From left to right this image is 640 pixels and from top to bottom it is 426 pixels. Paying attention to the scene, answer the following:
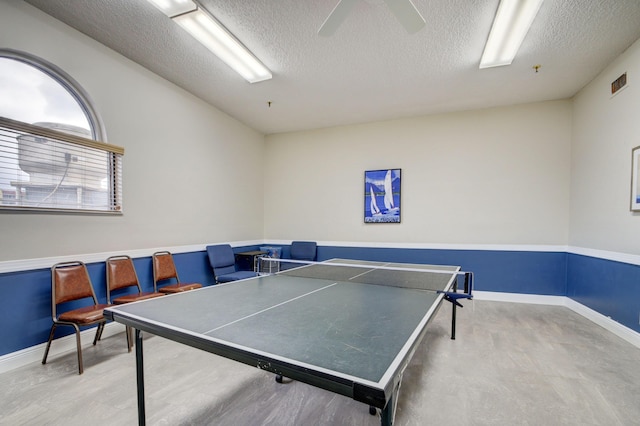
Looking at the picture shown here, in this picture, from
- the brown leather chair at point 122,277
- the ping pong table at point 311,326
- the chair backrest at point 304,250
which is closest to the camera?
the ping pong table at point 311,326

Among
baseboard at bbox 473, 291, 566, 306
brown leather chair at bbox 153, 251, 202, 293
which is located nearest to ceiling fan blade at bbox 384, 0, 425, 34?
brown leather chair at bbox 153, 251, 202, 293

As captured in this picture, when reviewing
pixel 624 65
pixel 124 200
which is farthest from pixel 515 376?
pixel 124 200

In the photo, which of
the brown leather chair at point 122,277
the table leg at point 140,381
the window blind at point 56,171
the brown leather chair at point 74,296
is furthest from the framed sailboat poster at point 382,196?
the table leg at point 140,381

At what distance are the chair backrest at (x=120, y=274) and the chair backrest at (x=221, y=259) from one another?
44.6 inches

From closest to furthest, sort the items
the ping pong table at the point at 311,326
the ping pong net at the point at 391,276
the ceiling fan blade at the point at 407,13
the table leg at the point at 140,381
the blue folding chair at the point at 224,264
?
the ping pong table at the point at 311,326 < the table leg at the point at 140,381 < the ceiling fan blade at the point at 407,13 < the ping pong net at the point at 391,276 < the blue folding chair at the point at 224,264

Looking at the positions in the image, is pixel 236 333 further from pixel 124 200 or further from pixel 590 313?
pixel 590 313

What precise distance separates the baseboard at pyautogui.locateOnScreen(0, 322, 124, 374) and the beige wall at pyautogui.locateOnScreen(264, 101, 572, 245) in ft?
11.3

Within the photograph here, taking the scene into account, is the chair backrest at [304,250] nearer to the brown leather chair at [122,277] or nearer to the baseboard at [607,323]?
the brown leather chair at [122,277]

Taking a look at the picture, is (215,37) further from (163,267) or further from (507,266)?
(507,266)

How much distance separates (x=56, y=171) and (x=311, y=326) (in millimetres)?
3019

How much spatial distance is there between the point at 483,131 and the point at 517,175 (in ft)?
2.87

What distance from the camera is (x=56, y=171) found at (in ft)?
8.97

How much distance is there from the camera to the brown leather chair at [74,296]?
2336mm

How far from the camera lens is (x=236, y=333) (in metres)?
1.22
